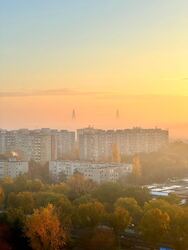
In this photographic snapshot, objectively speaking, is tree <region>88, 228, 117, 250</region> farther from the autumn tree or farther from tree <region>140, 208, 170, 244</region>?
the autumn tree

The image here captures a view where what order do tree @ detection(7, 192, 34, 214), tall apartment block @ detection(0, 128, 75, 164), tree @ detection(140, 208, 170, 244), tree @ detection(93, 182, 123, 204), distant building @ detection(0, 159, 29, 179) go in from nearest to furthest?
tree @ detection(140, 208, 170, 244)
tree @ detection(7, 192, 34, 214)
tree @ detection(93, 182, 123, 204)
distant building @ detection(0, 159, 29, 179)
tall apartment block @ detection(0, 128, 75, 164)

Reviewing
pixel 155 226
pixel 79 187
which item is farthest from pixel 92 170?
pixel 155 226

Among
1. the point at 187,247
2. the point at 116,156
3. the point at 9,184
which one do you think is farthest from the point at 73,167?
the point at 187,247

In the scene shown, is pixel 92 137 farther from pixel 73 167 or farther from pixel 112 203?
pixel 112 203

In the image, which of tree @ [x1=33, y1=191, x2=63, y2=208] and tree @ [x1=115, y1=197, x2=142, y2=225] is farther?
tree @ [x1=33, y1=191, x2=63, y2=208]

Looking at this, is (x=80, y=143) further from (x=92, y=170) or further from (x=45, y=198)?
(x=45, y=198)

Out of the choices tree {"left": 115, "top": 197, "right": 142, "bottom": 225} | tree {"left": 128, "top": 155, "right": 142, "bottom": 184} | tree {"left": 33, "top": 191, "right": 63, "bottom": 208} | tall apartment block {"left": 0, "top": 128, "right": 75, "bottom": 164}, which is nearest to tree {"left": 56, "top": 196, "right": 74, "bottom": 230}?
tree {"left": 33, "top": 191, "right": 63, "bottom": 208}
